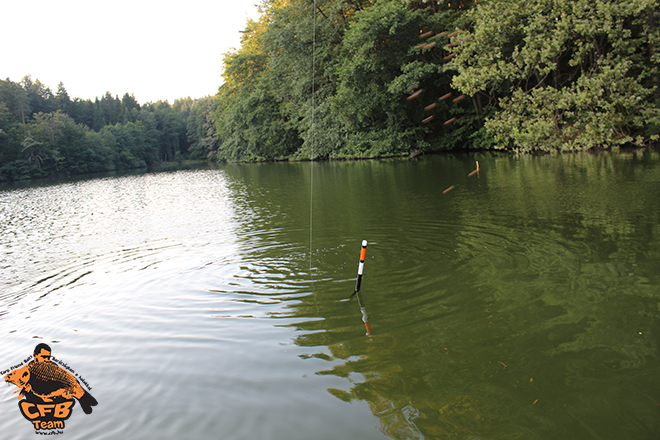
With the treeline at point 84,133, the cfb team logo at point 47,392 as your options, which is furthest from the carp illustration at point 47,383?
the treeline at point 84,133

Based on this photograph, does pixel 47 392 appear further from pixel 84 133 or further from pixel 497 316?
pixel 84 133

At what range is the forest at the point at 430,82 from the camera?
22.5 meters

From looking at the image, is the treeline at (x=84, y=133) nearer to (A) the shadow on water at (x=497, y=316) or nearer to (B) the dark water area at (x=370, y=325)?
(B) the dark water area at (x=370, y=325)

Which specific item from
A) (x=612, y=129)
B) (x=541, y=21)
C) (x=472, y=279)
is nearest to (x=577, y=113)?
(x=612, y=129)

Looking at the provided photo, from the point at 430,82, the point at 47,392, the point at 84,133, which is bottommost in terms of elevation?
the point at 47,392

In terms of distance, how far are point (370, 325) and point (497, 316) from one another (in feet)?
4.93

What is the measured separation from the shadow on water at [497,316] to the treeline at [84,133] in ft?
221

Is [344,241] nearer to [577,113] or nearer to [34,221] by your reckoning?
[34,221]

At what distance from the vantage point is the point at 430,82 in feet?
115

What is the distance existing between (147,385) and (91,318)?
251cm

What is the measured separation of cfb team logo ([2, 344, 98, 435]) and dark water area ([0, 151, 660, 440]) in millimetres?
112

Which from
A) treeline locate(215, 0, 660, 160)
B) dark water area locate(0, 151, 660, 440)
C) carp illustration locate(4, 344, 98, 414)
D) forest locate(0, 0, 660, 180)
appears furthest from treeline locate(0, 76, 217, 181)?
carp illustration locate(4, 344, 98, 414)

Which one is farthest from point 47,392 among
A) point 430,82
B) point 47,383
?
point 430,82

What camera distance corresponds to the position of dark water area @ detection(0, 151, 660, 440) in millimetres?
3420
